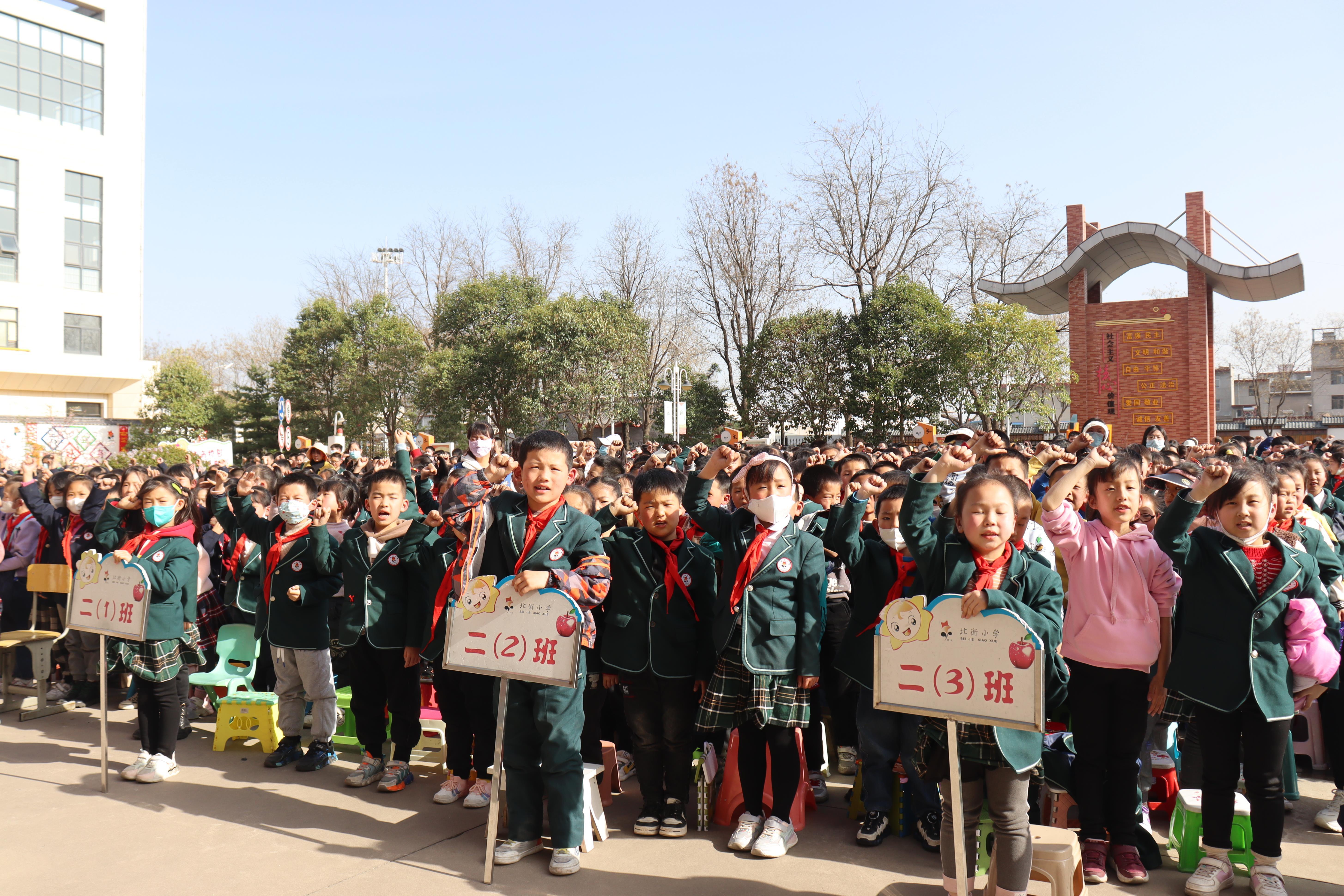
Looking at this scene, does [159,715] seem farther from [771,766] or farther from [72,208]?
[72,208]

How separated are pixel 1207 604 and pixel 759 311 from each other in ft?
84.7

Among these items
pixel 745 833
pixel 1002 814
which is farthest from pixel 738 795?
pixel 1002 814

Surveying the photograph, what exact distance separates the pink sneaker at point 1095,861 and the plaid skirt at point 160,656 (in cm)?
475

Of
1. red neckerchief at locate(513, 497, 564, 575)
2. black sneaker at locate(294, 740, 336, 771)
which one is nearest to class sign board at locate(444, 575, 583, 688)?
red neckerchief at locate(513, 497, 564, 575)

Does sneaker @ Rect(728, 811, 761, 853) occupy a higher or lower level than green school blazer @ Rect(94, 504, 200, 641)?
lower

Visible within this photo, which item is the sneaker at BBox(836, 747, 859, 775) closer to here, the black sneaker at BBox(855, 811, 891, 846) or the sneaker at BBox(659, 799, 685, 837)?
the black sneaker at BBox(855, 811, 891, 846)

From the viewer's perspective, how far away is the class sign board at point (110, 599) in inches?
196

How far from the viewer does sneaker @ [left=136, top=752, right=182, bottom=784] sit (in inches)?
204

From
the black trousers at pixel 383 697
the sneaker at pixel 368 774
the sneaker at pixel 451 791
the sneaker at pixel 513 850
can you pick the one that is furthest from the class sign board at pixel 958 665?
the sneaker at pixel 368 774

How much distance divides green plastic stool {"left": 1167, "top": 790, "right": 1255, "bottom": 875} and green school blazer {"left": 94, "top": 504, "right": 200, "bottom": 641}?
Answer: 5212mm

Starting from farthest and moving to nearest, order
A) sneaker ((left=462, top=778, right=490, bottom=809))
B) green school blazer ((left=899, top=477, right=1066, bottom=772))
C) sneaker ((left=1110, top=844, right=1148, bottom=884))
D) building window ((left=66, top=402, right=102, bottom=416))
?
1. building window ((left=66, top=402, right=102, bottom=416))
2. sneaker ((left=462, top=778, right=490, bottom=809))
3. sneaker ((left=1110, top=844, right=1148, bottom=884))
4. green school blazer ((left=899, top=477, right=1066, bottom=772))

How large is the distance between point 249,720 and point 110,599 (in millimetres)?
1186

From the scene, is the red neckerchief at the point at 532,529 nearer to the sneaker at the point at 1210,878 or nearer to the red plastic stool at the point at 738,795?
the red plastic stool at the point at 738,795

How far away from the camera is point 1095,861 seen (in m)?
3.85
